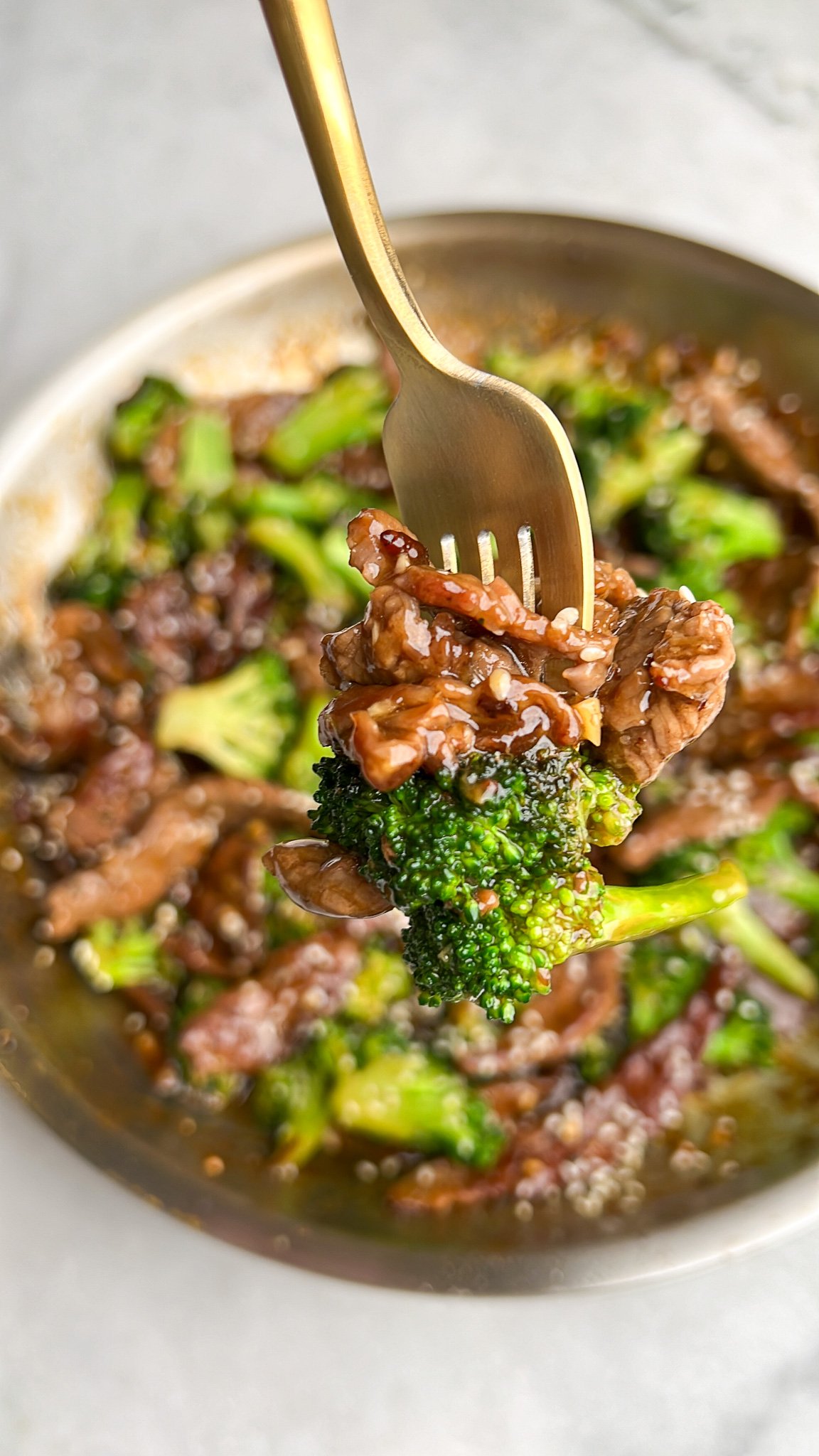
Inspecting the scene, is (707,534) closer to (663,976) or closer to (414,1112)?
(663,976)

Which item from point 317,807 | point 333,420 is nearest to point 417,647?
point 317,807

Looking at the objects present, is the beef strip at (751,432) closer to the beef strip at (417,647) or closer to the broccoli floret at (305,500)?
the broccoli floret at (305,500)

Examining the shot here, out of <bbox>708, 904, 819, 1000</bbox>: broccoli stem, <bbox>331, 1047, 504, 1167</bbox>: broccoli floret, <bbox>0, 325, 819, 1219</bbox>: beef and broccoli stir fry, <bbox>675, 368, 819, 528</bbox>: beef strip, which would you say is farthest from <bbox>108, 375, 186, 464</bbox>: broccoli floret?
<bbox>708, 904, 819, 1000</bbox>: broccoli stem

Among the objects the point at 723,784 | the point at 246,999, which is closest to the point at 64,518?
the point at 246,999

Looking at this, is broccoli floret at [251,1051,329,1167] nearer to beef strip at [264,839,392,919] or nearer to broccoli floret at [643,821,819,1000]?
broccoli floret at [643,821,819,1000]

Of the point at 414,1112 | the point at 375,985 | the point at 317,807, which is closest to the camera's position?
the point at 317,807

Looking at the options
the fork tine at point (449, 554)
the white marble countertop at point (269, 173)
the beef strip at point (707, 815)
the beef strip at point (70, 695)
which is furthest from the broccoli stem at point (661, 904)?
the beef strip at point (70, 695)
